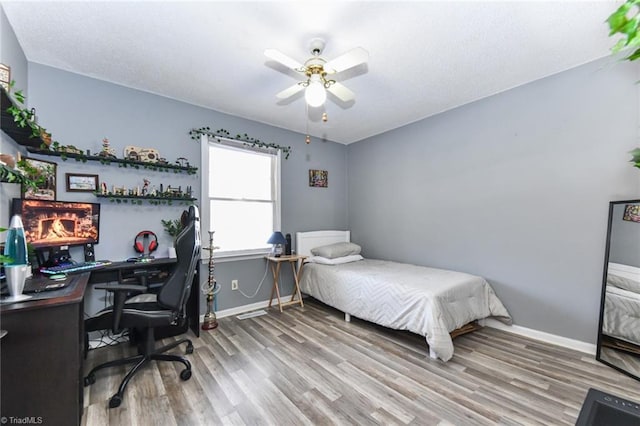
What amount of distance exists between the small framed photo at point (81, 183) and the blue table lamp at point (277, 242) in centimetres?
193

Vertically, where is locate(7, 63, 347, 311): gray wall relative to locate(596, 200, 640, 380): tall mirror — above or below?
above

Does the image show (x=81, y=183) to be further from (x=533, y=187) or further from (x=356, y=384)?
(x=533, y=187)

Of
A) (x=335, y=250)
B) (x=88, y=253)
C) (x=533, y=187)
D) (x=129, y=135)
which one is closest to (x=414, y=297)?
(x=335, y=250)

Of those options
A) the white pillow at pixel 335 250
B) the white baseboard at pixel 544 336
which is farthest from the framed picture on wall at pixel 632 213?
the white pillow at pixel 335 250

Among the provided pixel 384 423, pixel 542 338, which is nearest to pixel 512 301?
pixel 542 338

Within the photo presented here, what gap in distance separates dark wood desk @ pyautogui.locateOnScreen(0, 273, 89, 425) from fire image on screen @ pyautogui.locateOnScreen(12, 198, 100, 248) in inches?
40.4

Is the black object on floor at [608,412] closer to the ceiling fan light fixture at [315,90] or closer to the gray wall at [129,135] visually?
the ceiling fan light fixture at [315,90]

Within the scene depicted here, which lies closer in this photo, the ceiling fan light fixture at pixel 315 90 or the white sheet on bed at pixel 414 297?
the ceiling fan light fixture at pixel 315 90

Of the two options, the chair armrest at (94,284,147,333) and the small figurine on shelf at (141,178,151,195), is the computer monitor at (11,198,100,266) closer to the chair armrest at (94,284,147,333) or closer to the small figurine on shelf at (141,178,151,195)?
the small figurine on shelf at (141,178,151,195)

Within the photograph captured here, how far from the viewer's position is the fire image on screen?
2.03 meters

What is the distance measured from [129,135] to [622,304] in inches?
189

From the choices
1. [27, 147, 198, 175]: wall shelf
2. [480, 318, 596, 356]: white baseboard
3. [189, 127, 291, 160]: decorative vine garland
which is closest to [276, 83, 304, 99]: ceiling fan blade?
[189, 127, 291, 160]: decorative vine garland

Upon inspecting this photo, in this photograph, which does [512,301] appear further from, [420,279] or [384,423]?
[384,423]

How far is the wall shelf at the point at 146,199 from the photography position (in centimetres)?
267
